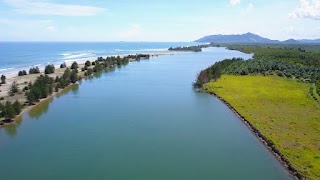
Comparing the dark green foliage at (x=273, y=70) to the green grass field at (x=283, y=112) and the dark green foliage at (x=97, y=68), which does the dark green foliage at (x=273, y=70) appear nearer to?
the green grass field at (x=283, y=112)

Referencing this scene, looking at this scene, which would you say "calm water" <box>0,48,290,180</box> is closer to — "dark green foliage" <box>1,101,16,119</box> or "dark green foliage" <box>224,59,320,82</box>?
"dark green foliage" <box>1,101,16,119</box>

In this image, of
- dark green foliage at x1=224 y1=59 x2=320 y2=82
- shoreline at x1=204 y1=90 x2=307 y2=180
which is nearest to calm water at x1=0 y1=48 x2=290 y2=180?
shoreline at x1=204 y1=90 x2=307 y2=180

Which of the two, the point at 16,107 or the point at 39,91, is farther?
the point at 39,91

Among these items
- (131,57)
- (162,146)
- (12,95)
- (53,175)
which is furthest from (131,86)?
(131,57)

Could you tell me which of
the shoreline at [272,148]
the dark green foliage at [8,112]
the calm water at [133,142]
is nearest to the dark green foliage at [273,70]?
the calm water at [133,142]

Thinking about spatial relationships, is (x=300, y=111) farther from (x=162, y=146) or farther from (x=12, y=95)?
(x=12, y=95)

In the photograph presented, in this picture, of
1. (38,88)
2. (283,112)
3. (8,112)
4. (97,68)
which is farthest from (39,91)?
(97,68)

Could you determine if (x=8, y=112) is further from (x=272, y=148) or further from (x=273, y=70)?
(x=273, y=70)
